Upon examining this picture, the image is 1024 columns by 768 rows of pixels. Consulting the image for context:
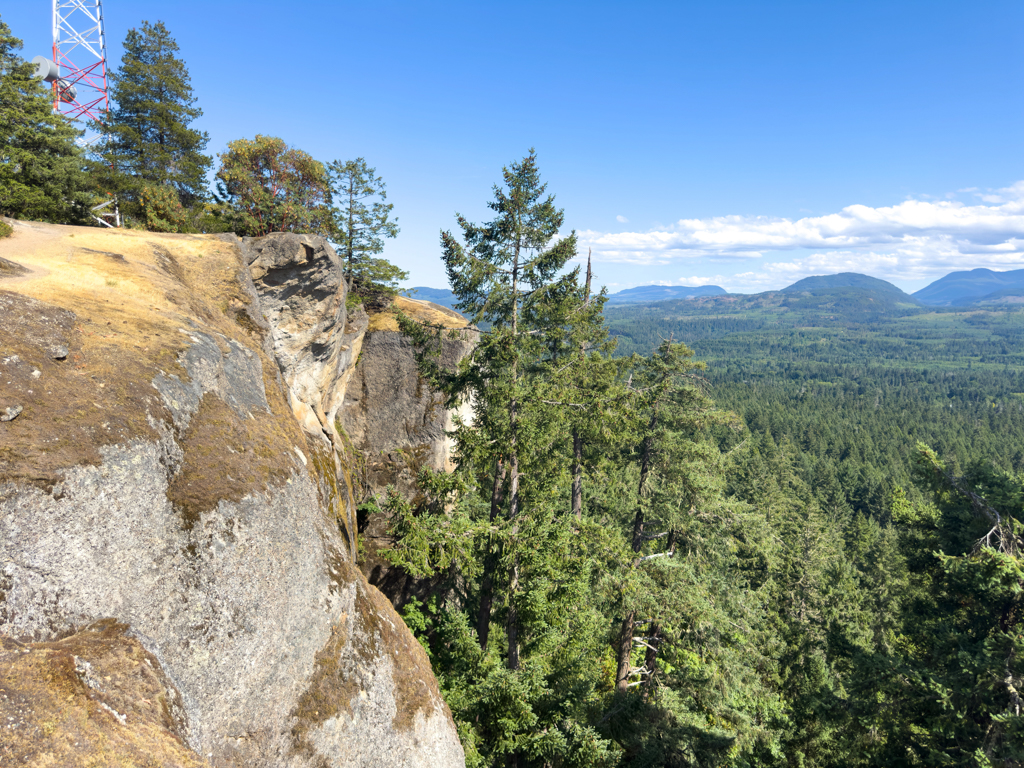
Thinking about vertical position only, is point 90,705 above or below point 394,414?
above

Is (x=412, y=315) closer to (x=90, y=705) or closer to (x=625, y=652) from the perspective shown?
(x=625, y=652)

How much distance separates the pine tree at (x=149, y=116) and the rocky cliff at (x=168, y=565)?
1553 cm

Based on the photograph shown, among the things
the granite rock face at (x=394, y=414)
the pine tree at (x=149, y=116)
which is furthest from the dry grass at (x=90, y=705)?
the pine tree at (x=149, y=116)

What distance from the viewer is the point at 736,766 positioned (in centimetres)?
1532

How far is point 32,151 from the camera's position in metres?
17.5

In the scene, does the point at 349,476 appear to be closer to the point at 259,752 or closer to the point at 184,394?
the point at 184,394

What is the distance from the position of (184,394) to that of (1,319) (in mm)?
2476

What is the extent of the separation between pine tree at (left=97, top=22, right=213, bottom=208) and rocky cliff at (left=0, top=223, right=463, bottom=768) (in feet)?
50.9

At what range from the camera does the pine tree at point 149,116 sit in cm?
2244

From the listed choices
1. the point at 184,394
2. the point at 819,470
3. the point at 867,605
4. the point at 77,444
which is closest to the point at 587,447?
the point at 184,394

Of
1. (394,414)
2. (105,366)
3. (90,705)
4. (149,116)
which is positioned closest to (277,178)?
(149,116)

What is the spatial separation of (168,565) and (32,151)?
2068 centimetres

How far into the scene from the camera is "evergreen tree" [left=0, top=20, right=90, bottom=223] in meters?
16.4

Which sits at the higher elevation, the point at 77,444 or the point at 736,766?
the point at 77,444
